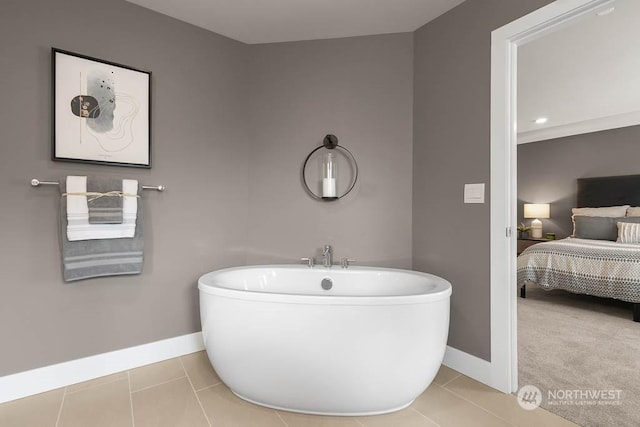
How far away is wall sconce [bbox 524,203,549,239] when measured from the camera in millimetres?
5430

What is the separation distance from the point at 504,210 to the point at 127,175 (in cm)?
240

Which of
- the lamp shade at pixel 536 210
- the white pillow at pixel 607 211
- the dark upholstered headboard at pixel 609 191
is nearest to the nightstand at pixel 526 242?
the lamp shade at pixel 536 210

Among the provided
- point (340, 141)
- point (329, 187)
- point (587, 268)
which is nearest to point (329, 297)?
point (329, 187)

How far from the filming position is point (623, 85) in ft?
12.0

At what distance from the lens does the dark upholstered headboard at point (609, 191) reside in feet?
14.9

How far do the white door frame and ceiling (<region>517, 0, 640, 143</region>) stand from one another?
0.42m

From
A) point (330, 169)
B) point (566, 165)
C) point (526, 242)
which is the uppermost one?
point (566, 165)

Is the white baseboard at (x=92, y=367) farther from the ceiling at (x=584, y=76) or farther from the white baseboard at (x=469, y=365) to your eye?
the ceiling at (x=584, y=76)

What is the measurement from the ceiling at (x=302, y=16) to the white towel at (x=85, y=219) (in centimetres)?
127

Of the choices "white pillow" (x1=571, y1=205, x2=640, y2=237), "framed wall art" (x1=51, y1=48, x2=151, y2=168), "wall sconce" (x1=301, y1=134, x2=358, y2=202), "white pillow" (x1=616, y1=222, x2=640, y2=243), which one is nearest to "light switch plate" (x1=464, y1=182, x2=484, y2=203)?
"wall sconce" (x1=301, y1=134, x2=358, y2=202)

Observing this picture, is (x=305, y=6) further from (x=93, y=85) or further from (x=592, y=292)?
(x=592, y=292)

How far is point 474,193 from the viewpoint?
81.4 inches

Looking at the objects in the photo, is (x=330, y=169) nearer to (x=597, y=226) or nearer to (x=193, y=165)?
(x=193, y=165)

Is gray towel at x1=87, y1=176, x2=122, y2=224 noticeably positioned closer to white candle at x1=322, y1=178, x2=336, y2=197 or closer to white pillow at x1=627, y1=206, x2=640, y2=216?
white candle at x1=322, y1=178, x2=336, y2=197
